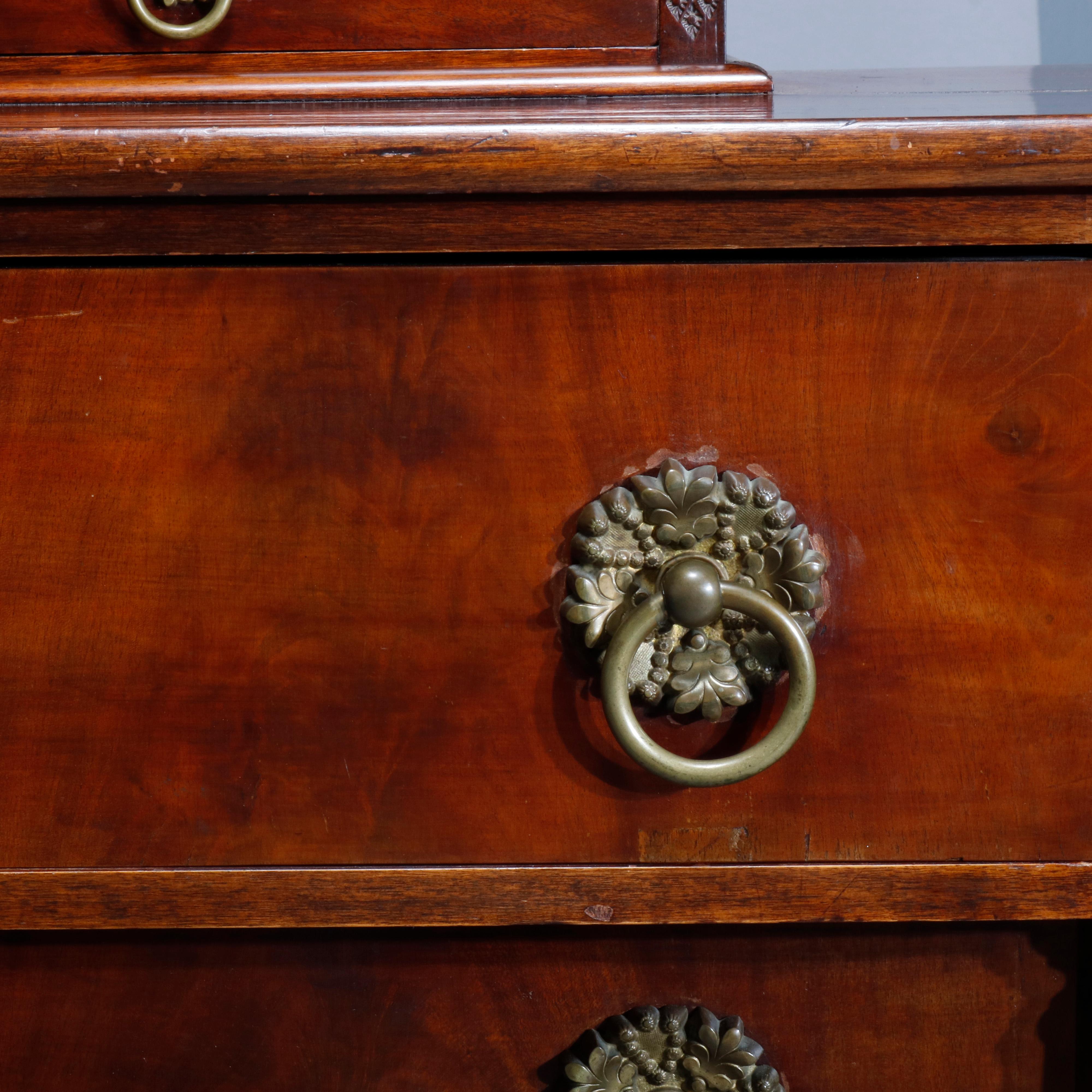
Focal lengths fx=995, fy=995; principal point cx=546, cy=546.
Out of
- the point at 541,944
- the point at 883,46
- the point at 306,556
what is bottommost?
the point at 541,944

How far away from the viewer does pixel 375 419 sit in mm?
345

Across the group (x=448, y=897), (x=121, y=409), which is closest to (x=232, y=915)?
(x=448, y=897)

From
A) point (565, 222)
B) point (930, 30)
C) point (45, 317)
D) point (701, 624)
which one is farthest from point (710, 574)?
point (930, 30)

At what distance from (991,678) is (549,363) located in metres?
0.19

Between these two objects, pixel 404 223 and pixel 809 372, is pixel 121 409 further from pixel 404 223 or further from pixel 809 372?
pixel 809 372

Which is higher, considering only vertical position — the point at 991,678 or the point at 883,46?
the point at 883,46

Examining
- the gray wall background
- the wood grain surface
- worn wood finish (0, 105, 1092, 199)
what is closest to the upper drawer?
the wood grain surface

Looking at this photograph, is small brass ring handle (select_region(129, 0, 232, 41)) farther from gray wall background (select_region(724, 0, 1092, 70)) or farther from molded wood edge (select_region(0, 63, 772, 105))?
gray wall background (select_region(724, 0, 1092, 70))

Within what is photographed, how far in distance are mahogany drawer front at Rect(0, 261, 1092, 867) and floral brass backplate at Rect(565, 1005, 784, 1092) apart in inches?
3.2

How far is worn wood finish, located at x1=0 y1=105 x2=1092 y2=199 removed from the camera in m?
0.31

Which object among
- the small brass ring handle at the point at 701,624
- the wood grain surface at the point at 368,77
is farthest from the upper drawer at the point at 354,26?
the small brass ring handle at the point at 701,624

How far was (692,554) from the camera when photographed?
35 centimetres

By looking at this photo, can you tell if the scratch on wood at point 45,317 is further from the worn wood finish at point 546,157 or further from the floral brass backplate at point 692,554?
the floral brass backplate at point 692,554

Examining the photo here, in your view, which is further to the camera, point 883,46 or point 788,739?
point 883,46
